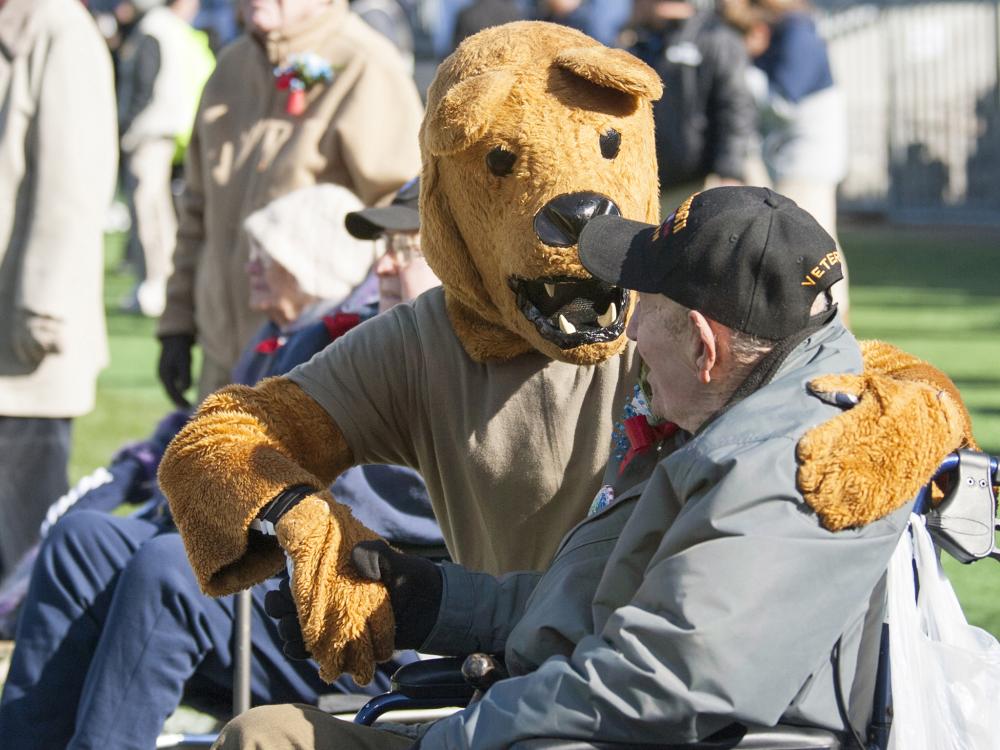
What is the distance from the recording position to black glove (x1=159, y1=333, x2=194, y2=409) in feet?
17.8

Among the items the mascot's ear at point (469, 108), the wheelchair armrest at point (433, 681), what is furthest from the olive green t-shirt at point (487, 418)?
the wheelchair armrest at point (433, 681)

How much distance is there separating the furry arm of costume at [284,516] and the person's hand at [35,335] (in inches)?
77.5

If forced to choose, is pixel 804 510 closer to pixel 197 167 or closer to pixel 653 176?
pixel 653 176

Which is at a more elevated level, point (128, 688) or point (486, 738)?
point (486, 738)

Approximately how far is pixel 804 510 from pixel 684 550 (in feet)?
0.57

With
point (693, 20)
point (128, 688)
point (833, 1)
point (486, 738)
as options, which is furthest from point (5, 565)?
point (833, 1)

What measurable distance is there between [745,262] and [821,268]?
12 cm

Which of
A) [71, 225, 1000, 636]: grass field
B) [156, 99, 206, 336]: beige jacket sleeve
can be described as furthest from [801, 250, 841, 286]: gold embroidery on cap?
[156, 99, 206, 336]: beige jacket sleeve

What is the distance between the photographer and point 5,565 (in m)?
5.16

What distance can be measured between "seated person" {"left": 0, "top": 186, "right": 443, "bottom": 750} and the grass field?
2.04 metres

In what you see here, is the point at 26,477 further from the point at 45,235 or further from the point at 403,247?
the point at 403,247

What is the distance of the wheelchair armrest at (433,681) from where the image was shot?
2688 millimetres

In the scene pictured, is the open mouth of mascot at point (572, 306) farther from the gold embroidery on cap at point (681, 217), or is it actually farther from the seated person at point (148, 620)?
the seated person at point (148, 620)

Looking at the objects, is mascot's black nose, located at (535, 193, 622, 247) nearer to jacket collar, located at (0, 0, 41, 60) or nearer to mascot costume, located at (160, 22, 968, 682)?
Answer: mascot costume, located at (160, 22, 968, 682)
